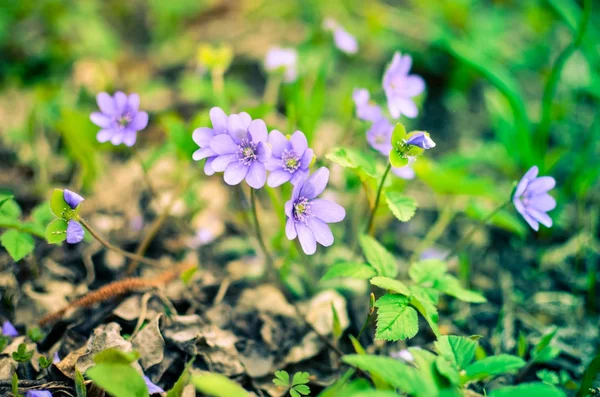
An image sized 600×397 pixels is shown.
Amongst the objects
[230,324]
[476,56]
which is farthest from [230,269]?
[476,56]

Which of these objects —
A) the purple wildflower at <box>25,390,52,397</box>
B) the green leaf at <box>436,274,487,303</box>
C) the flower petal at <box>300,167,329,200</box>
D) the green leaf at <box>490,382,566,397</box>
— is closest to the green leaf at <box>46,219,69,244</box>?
the purple wildflower at <box>25,390,52,397</box>

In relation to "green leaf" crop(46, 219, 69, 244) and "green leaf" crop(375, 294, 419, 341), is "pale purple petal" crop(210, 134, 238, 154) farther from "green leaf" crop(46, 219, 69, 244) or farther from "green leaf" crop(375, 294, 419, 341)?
"green leaf" crop(375, 294, 419, 341)

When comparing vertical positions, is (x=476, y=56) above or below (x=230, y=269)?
above

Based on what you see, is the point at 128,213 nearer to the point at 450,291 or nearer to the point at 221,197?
the point at 221,197

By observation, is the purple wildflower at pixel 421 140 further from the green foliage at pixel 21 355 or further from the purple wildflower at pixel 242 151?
the green foliage at pixel 21 355

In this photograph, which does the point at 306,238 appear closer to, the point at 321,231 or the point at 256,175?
the point at 321,231

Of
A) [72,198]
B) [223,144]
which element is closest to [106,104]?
[72,198]

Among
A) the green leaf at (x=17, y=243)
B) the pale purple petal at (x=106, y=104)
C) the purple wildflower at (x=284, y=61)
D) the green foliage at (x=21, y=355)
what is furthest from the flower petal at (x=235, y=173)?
the purple wildflower at (x=284, y=61)
